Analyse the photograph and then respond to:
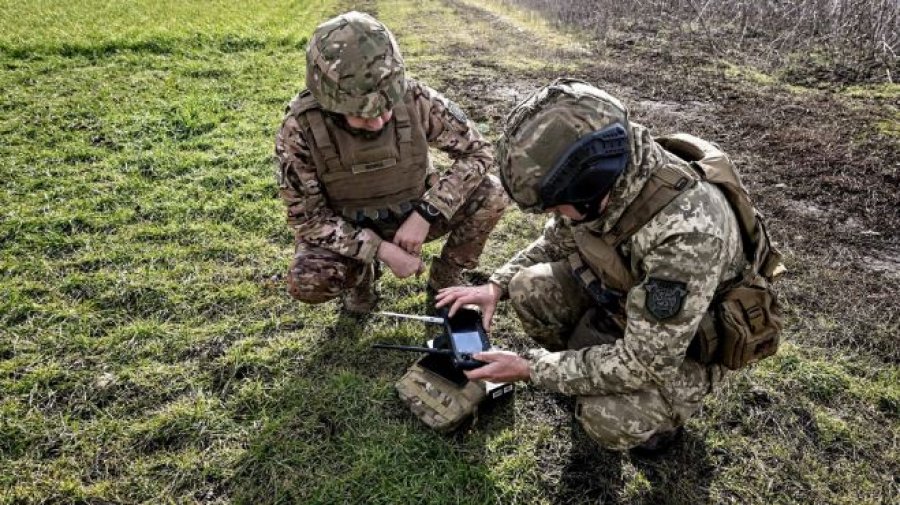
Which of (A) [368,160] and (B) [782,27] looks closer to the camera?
(A) [368,160]

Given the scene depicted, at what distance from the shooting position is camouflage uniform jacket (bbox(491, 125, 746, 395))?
6.52 feet

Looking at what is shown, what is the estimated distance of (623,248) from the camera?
2.26 metres

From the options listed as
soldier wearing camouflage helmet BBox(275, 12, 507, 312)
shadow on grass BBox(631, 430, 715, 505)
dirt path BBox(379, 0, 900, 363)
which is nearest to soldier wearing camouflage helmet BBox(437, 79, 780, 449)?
shadow on grass BBox(631, 430, 715, 505)

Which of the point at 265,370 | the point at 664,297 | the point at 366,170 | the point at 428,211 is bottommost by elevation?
the point at 265,370

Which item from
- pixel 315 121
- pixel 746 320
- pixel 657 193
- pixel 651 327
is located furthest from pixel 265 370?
pixel 746 320

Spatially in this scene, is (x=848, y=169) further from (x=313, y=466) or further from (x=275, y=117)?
(x=275, y=117)

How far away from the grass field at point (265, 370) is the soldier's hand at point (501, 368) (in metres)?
0.54

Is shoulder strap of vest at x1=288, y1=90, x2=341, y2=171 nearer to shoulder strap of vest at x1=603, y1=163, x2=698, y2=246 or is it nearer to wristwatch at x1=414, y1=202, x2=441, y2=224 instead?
wristwatch at x1=414, y1=202, x2=441, y2=224

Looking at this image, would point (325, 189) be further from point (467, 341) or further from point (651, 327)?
point (651, 327)

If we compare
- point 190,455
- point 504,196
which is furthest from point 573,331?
point 190,455

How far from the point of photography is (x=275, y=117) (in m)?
6.87

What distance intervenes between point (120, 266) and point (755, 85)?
24.7 feet

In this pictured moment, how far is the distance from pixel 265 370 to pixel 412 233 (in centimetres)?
118

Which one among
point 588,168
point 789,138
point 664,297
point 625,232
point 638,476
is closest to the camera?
point 588,168
